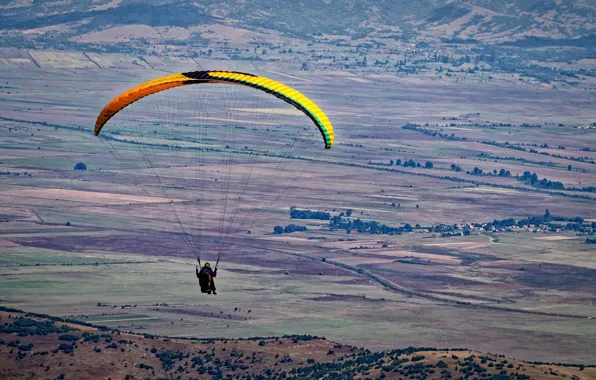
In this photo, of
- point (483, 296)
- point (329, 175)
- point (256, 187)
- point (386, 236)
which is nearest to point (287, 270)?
point (483, 296)

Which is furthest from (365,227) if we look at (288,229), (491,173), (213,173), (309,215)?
(491,173)

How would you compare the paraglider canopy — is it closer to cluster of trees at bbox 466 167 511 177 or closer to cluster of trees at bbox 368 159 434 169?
cluster of trees at bbox 368 159 434 169

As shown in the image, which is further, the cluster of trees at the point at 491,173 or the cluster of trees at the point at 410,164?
the cluster of trees at the point at 410,164

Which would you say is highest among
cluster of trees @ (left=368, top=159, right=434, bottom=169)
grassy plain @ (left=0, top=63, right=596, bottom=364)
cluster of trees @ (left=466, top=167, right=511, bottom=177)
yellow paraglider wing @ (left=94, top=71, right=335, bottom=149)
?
yellow paraglider wing @ (left=94, top=71, right=335, bottom=149)

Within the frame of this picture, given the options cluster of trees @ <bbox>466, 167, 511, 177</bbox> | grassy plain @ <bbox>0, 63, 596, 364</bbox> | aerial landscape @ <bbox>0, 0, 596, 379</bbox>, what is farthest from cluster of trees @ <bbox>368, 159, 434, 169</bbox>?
cluster of trees @ <bbox>466, 167, 511, 177</bbox>

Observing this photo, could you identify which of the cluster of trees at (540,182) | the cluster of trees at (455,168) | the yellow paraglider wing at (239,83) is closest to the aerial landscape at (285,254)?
the yellow paraglider wing at (239,83)

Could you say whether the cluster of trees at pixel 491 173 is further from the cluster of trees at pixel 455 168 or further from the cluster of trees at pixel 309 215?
the cluster of trees at pixel 309 215

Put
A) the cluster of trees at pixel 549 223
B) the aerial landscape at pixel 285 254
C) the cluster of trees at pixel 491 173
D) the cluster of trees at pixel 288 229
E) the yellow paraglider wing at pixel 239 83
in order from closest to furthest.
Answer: the yellow paraglider wing at pixel 239 83 → the aerial landscape at pixel 285 254 → the cluster of trees at pixel 288 229 → the cluster of trees at pixel 549 223 → the cluster of trees at pixel 491 173
